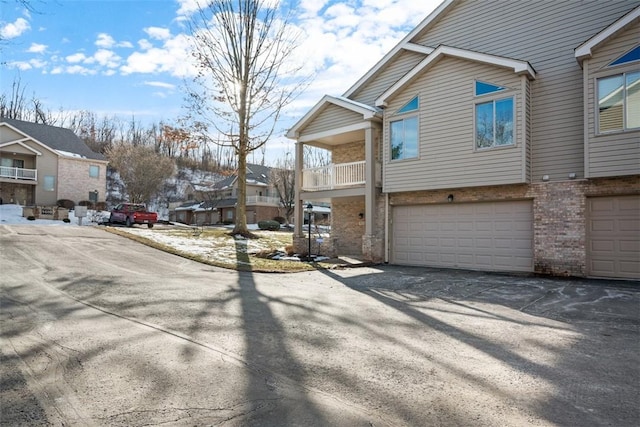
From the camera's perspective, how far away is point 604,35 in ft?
33.0

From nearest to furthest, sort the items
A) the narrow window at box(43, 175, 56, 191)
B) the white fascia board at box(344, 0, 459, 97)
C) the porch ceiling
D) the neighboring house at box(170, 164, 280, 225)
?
the white fascia board at box(344, 0, 459, 97)
the porch ceiling
the narrow window at box(43, 175, 56, 191)
the neighboring house at box(170, 164, 280, 225)

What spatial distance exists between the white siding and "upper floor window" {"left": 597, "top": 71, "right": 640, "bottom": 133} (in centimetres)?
191

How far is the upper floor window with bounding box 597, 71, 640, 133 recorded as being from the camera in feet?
32.3

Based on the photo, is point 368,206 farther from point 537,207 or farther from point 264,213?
point 264,213

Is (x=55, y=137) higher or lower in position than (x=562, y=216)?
higher

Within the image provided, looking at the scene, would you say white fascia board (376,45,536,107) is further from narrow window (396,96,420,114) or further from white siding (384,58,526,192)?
narrow window (396,96,420,114)

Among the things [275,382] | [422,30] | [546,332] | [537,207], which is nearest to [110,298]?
[275,382]

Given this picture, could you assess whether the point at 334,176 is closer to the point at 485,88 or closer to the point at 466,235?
the point at 466,235

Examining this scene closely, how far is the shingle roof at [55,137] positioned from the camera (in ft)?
119

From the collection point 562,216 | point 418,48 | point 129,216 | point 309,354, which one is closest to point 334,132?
point 418,48

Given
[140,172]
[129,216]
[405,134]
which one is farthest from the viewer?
[140,172]

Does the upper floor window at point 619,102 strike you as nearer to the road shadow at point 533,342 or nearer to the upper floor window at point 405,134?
the road shadow at point 533,342

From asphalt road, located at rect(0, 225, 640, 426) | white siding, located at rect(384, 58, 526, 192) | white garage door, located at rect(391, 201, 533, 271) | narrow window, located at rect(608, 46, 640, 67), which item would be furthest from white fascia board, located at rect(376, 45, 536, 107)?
asphalt road, located at rect(0, 225, 640, 426)

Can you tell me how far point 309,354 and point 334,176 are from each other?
459 inches
